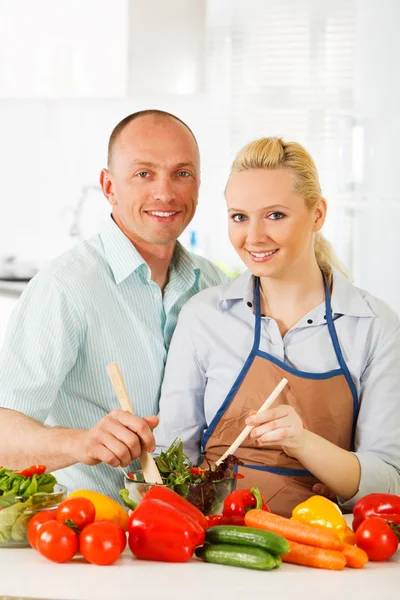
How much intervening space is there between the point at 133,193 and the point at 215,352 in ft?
1.50

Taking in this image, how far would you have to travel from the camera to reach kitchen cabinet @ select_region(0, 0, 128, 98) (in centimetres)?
413

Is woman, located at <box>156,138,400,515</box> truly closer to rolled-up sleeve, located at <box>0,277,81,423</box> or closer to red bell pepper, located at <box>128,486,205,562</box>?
rolled-up sleeve, located at <box>0,277,81,423</box>

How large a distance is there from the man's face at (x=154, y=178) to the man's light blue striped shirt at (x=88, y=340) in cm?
7

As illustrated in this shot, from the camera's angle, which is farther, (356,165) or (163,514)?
(356,165)

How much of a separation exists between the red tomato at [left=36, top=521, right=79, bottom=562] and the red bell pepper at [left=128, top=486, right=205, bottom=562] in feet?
0.30

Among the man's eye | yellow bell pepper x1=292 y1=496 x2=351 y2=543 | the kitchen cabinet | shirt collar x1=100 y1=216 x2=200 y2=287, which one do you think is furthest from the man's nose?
the kitchen cabinet

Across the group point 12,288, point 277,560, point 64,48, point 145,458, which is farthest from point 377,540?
point 64,48

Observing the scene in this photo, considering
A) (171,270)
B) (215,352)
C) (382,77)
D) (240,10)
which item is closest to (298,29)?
(240,10)

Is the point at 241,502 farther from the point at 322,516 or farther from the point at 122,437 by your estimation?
the point at 122,437

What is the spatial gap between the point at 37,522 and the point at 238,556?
318 millimetres

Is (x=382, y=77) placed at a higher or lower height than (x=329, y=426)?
higher

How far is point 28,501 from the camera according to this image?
4.75 ft

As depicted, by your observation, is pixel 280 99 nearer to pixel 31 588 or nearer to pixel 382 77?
pixel 382 77

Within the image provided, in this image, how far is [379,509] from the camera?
1.51 m
